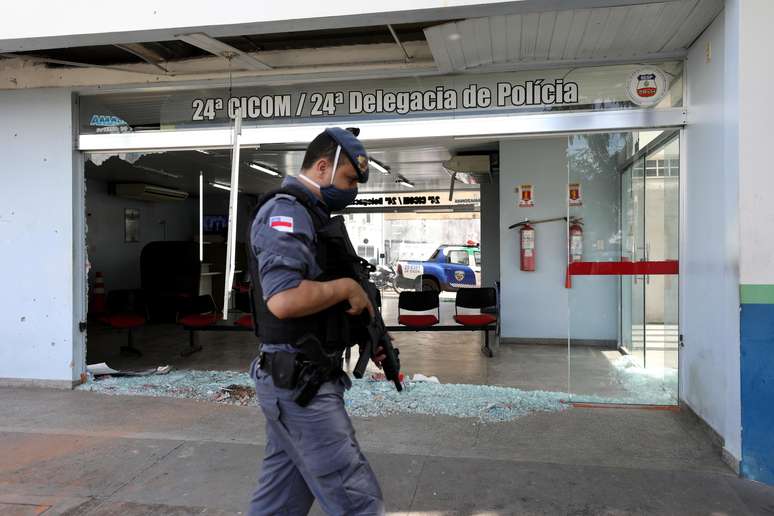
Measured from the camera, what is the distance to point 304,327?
2105 millimetres

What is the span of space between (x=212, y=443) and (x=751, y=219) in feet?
12.8

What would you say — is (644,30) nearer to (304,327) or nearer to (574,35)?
(574,35)

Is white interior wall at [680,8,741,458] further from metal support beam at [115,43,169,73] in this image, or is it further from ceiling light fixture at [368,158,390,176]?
ceiling light fixture at [368,158,390,176]

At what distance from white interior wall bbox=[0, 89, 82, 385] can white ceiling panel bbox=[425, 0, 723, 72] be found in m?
A: 3.88

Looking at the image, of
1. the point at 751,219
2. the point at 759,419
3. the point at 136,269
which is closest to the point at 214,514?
the point at 759,419

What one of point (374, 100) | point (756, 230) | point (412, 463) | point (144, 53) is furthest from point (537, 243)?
point (144, 53)

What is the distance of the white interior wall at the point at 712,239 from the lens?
3662 millimetres

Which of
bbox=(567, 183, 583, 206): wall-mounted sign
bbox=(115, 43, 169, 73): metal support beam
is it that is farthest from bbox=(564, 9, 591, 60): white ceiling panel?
bbox=(115, 43, 169, 73): metal support beam

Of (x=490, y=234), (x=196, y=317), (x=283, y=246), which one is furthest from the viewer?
(x=490, y=234)

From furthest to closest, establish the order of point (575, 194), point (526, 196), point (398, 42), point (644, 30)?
point (526, 196) → point (575, 194) → point (398, 42) → point (644, 30)

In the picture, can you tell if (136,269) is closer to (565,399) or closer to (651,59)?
(565,399)

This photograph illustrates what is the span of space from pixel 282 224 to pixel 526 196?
22.8ft

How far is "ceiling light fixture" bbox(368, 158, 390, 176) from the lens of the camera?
10453 millimetres

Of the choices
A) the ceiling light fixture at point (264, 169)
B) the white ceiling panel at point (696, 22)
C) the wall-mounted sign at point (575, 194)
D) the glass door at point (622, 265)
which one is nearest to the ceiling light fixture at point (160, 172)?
the ceiling light fixture at point (264, 169)
